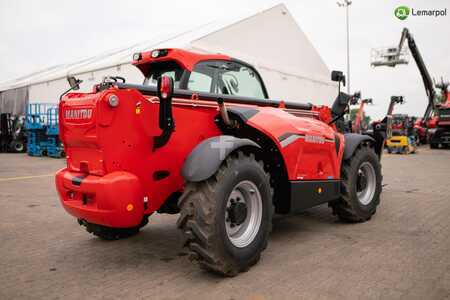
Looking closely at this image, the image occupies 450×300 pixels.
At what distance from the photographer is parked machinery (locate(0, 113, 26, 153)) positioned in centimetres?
2017

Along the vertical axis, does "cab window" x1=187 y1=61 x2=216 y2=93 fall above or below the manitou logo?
above

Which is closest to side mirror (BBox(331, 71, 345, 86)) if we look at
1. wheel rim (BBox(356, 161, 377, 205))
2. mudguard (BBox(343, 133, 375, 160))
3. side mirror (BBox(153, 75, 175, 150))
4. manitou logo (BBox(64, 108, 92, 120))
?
mudguard (BBox(343, 133, 375, 160))

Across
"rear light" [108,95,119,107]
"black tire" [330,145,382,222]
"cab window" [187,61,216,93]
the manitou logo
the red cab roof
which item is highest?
the red cab roof

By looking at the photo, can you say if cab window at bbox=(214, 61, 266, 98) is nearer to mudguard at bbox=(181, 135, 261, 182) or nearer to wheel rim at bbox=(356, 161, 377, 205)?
mudguard at bbox=(181, 135, 261, 182)

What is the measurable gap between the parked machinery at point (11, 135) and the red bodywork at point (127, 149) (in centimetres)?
1906

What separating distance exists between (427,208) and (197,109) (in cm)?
421

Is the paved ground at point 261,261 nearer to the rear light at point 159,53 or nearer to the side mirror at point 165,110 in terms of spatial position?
the side mirror at point 165,110

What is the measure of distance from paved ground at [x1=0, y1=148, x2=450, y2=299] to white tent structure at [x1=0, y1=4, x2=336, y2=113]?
12.3 meters

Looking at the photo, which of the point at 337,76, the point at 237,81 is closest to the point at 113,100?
the point at 237,81

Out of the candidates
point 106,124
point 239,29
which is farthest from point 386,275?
point 239,29

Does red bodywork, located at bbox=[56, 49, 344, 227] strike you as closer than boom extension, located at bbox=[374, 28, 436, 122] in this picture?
Yes

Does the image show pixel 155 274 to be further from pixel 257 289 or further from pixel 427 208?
pixel 427 208

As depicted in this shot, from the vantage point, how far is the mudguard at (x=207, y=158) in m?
3.15

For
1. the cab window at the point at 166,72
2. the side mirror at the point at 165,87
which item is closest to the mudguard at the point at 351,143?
the cab window at the point at 166,72
